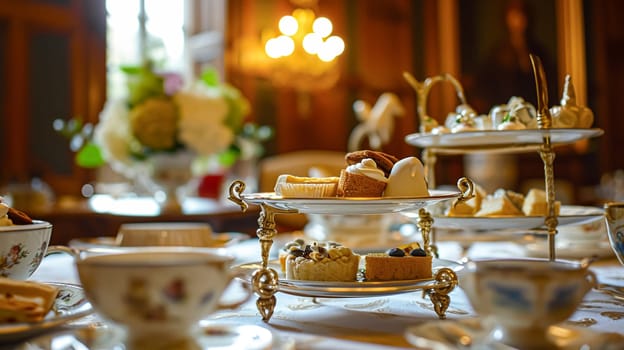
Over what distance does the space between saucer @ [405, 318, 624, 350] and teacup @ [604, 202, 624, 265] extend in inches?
9.5

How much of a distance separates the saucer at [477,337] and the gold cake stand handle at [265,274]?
202 millimetres

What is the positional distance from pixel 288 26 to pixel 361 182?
3.53 m

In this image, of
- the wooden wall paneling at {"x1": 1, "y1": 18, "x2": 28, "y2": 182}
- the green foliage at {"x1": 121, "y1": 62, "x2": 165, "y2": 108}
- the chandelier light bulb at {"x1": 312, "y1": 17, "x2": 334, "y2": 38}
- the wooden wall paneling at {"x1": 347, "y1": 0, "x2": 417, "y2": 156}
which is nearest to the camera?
the green foliage at {"x1": 121, "y1": 62, "x2": 165, "y2": 108}

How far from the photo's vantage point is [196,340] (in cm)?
49

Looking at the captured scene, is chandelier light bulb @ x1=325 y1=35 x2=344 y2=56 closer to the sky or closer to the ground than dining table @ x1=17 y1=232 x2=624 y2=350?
closer to the sky

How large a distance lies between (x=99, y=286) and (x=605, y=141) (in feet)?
19.9

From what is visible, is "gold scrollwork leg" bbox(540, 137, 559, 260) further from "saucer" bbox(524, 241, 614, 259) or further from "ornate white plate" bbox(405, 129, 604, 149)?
"saucer" bbox(524, 241, 614, 259)

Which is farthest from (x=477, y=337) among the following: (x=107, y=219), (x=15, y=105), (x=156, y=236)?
(x=15, y=105)

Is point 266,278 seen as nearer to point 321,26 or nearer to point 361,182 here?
point 361,182

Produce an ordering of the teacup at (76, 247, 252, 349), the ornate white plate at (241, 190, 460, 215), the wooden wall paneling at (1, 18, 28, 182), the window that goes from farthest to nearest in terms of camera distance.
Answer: the window, the wooden wall paneling at (1, 18, 28, 182), the ornate white plate at (241, 190, 460, 215), the teacup at (76, 247, 252, 349)

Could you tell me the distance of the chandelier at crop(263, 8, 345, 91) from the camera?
4078 millimetres

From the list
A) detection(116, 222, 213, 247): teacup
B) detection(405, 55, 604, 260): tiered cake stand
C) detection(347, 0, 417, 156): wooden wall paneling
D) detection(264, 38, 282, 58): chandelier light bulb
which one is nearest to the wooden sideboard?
detection(116, 222, 213, 247): teacup

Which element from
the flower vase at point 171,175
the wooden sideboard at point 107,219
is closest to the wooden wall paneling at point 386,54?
the wooden sideboard at point 107,219

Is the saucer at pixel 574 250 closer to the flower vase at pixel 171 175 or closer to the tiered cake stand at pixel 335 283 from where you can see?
the tiered cake stand at pixel 335 283
